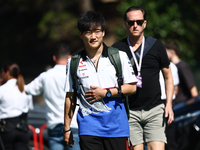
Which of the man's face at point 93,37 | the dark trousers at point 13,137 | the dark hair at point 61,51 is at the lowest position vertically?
the dark trousers at point 13,137

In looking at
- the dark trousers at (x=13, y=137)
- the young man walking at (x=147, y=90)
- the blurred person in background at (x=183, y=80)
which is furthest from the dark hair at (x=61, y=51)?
the blurred person in background at (x=183, y=80)

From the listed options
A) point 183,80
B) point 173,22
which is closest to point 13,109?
point 183,80

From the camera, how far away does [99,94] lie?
10.5ft

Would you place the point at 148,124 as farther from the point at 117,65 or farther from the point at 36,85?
the point at 36,85

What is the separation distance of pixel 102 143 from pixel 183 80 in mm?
3232

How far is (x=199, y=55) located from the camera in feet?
42.4

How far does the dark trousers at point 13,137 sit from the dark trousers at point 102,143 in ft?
7.57

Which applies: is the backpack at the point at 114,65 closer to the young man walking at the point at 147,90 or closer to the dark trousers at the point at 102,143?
the dark trousers at the point at 102,143

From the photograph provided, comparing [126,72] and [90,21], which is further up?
[90,21]

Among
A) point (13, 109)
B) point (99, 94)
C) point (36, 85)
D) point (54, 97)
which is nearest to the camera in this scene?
point (99, 94)

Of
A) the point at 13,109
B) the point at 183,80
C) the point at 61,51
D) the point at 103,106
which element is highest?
the point at 61,51

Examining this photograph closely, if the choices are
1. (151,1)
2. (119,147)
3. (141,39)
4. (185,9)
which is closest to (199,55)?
(185,9)

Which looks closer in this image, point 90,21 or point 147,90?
point 90,21

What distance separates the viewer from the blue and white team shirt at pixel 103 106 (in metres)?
3.25
